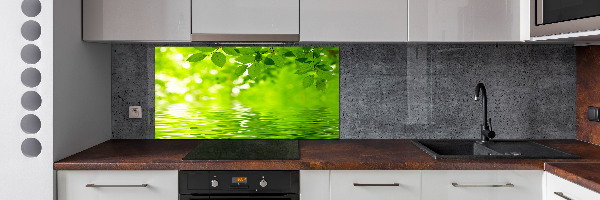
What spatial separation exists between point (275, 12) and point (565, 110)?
1706mm

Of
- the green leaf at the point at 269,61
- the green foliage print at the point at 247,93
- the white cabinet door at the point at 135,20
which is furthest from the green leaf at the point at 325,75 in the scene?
the white cabinet door at the point at 135,20

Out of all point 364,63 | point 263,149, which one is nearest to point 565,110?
point 364,63

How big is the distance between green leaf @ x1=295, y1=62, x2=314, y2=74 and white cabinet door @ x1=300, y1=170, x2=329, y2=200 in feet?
2.67

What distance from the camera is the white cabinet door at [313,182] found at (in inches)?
85.2

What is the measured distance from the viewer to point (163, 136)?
287cm

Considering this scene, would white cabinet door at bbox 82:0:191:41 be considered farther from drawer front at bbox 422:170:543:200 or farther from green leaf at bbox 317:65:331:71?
drawer front at bbox 422:170:543:200

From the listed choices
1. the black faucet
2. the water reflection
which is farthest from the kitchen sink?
the water reflection
